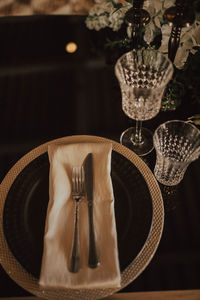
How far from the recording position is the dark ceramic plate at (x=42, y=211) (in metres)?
0.52

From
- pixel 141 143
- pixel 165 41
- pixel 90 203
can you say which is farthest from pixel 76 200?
pixel 165 41

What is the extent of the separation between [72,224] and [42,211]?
0.08 metres

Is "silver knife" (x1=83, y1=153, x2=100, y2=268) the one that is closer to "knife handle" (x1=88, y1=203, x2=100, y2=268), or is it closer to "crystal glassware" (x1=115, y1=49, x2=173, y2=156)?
"knife handle" (x1=88, y1=203, x2=100, y2=268)

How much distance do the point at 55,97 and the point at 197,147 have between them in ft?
1.39

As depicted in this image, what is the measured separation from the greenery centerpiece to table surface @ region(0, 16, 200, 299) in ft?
0.13

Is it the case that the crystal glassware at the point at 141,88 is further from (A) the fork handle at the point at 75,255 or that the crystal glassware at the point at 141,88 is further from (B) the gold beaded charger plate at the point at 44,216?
(A) the fork handle at the point at 75,255

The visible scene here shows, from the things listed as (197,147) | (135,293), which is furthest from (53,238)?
(197,147)

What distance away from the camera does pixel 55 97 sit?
779 mm

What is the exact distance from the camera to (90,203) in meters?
0.57


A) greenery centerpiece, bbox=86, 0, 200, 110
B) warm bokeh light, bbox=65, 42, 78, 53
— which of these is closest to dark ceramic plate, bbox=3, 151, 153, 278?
greenery centerpiece, bbox=86, 0, 200, 110

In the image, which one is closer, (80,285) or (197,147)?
(80,285)

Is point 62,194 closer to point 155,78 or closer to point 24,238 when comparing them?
point 24,238

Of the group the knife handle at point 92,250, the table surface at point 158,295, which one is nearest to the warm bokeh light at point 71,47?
the knife handle at point 92,250

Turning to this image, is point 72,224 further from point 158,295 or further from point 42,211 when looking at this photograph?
point 158,295
